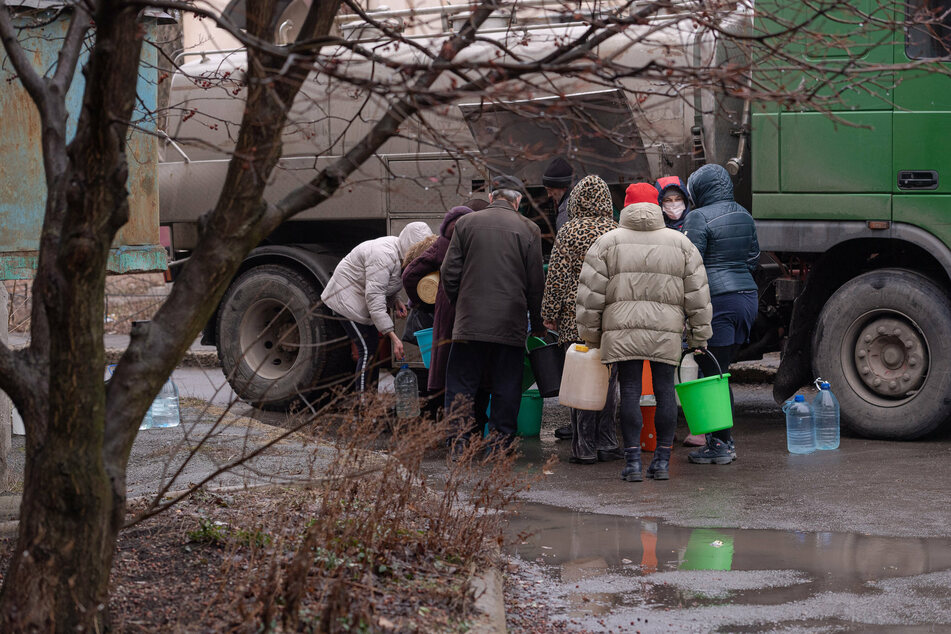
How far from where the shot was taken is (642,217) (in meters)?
6.71

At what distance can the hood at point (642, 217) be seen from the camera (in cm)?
672

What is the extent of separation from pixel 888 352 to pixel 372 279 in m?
3.43

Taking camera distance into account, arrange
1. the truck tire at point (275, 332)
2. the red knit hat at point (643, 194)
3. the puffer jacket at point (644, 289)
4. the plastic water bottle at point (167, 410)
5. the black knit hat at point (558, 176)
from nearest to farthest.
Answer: the puffer jacket at point (644, 289) < the red knit hat at point (643, 194) < the black knit hat at point (558, 176) < the plastic water bottle at point (167, 410) < the truck tire at point (275, 332)

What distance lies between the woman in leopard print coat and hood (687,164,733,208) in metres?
0.54

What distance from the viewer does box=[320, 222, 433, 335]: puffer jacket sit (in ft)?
27.2

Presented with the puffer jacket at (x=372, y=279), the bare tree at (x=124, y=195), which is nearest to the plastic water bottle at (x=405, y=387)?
the puffer jacket at (x=372, y=279)

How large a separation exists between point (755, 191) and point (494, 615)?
4.74m

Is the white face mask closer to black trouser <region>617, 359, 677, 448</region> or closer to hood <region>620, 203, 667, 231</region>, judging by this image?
hood <region>620, 203, 667, 231</region>

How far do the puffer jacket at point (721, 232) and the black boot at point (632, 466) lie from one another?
1.15m

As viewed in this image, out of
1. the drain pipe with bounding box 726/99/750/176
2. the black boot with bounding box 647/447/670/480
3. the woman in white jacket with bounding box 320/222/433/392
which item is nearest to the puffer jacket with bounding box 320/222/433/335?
the woman in white jacket with bounding box 320/222/433/392

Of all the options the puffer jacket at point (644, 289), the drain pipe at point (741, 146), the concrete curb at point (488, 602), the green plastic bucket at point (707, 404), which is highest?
the drain pipe at point (741, 146)

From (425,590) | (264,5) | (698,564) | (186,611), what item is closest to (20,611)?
(186,611)

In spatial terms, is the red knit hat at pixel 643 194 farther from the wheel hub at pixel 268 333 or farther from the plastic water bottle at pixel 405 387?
the wheel hub at pixel 268 333

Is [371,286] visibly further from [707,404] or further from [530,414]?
[707,404]
